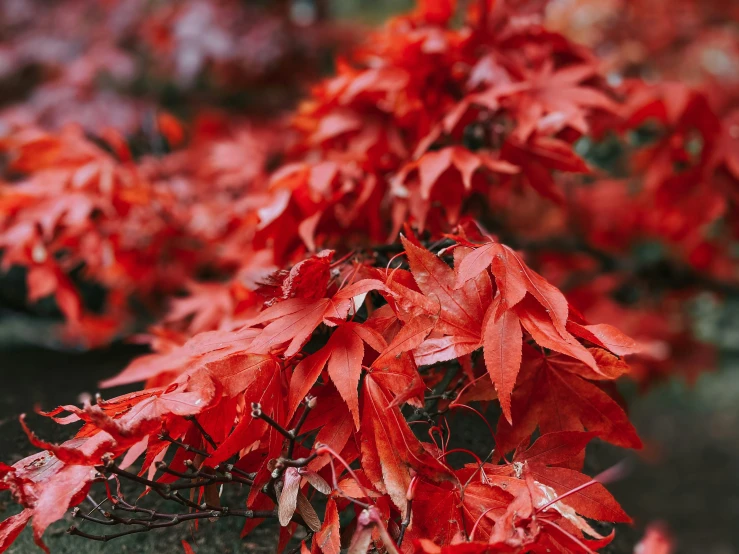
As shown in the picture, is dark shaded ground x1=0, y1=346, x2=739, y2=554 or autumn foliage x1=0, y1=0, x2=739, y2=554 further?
dark shaded ground x1=0, y1=346, x2=739, y2=554

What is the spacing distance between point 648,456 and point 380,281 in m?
3.31

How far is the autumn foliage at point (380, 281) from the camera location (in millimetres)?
556

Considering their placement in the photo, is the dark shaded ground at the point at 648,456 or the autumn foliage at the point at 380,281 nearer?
the autumn foliage at the point at 380,281

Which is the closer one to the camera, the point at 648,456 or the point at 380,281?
the point at 380,281

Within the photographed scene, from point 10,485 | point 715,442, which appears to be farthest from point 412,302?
point 715,442

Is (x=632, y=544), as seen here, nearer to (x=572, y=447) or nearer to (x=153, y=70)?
(x=572, y=447)

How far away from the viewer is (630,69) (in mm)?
2465

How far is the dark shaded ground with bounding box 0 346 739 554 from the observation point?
775 mm

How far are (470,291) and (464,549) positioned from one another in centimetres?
28

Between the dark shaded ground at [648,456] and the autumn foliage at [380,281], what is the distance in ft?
0.19

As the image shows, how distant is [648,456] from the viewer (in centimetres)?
329

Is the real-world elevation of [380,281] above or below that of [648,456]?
above

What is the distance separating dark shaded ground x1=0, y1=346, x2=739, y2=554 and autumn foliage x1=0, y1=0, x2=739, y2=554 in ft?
0.19

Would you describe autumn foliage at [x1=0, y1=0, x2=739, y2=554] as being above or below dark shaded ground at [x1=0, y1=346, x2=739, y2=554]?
above
